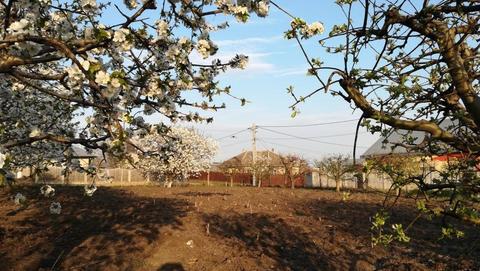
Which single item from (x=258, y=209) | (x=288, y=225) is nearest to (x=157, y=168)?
(x=258, y=209)

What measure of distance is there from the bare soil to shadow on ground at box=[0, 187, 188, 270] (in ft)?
0.08

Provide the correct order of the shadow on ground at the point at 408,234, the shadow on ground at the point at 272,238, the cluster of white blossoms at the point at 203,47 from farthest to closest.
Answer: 1. the shadow on ground at the point at 272,238
2. the shadow on ground at the point at 408,234
3. the cluster of white blossoms at the point at 203,47

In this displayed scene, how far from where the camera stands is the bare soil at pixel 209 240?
959 cm

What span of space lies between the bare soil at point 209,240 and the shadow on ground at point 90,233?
3 centimetres

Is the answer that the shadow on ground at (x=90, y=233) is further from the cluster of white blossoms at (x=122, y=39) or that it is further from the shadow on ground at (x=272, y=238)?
the cluster of white blossoms at (x=122, y=39)

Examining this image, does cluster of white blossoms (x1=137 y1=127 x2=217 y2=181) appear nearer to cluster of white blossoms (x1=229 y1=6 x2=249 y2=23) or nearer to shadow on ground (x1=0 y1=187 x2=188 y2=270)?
shadow on ground (x1=0 y1=187 x2=188 y2=270)

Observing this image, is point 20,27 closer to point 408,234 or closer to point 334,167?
point 408,234

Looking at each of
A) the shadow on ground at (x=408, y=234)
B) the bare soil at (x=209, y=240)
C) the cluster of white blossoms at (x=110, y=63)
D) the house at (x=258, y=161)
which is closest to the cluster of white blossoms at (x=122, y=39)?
the cluster of white blossoms at (x=110, y=63)

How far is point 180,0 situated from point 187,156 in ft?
93.3

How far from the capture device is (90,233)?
40.0 ft

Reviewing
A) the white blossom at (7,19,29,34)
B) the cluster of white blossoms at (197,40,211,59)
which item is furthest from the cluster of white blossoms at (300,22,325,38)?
the white blossom at (7,19,29,34)

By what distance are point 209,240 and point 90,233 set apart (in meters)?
3.36

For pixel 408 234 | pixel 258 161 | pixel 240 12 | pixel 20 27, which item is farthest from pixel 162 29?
pixel 258 161

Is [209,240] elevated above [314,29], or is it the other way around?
[314,29]
